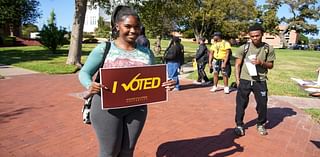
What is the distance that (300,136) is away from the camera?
17.0 feet

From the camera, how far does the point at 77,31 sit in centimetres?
1267

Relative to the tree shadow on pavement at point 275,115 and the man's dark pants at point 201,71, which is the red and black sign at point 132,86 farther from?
the man's dark pants at point 201,71

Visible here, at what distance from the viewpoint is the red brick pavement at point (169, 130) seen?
13.8 ft

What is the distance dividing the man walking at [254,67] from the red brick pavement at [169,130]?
0.61 meters

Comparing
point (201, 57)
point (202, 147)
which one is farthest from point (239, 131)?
point (201, 57)

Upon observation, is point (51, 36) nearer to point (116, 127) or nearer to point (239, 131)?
point (239, 131)

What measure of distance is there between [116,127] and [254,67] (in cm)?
287

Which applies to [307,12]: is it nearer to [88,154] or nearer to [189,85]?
[189,85]

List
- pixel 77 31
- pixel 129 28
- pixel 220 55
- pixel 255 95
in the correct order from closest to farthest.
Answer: pixel 129 28 < pixel 255 95 < pixel 220 55 < pixel 77 31

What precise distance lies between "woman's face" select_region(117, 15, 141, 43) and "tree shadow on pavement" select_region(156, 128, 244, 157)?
214 centimetres

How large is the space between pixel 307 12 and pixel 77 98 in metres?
59.4

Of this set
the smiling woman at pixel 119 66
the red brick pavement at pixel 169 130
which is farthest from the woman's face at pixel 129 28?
the red brick pavement at pixel 169 130

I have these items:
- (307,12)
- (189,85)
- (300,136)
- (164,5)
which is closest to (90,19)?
(307,12)

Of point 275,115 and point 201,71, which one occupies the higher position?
point 201,71
